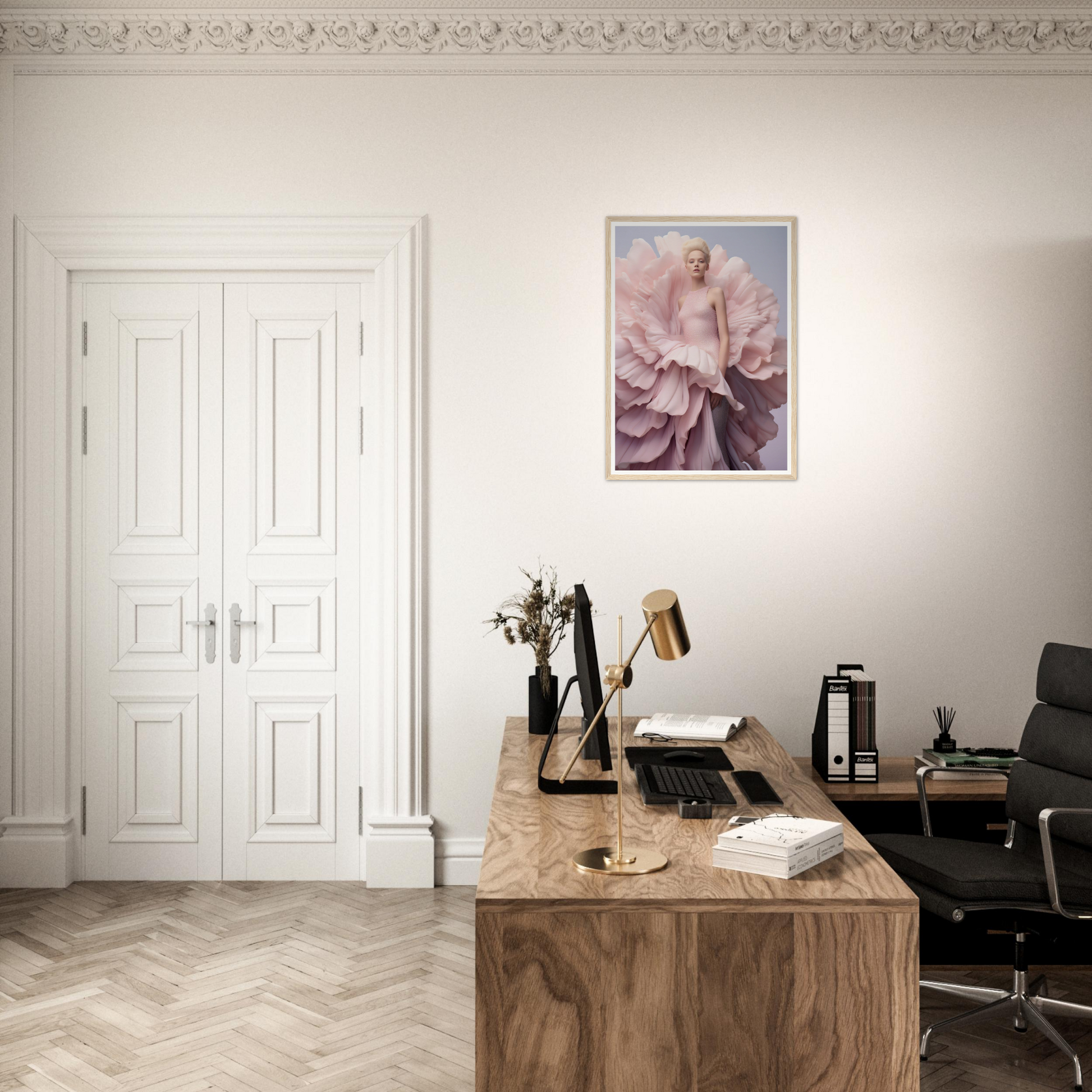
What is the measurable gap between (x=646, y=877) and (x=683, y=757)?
3.18 ft

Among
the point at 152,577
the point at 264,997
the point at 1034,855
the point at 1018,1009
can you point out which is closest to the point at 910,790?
the point at 1034,855

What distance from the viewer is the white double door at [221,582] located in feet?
12.7

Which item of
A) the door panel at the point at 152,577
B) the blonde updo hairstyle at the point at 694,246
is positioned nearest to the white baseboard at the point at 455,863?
the door panel at the point at 152,577

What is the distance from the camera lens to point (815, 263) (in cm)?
380

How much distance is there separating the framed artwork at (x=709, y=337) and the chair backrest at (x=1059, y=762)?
128 cm

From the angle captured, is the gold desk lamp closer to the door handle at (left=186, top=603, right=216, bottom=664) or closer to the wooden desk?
the wooden desk

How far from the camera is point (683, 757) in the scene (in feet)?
9.10

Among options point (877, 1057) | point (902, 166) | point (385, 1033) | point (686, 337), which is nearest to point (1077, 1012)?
point (877, 1057)

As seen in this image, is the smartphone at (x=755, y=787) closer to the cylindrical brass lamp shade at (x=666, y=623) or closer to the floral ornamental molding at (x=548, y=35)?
the cylindrical brass lamp shade at (x=666, y=623)

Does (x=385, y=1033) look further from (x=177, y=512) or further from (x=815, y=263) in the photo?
(x=815, y=263)

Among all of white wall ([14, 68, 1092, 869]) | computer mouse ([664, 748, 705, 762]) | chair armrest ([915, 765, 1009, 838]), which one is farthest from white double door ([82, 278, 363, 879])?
chair armrest ([915, 765, 1009, 838])

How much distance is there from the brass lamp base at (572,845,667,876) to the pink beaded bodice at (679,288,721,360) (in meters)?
2.36

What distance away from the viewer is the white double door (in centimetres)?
388

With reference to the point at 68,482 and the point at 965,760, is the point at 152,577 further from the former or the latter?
the point at 965,760
